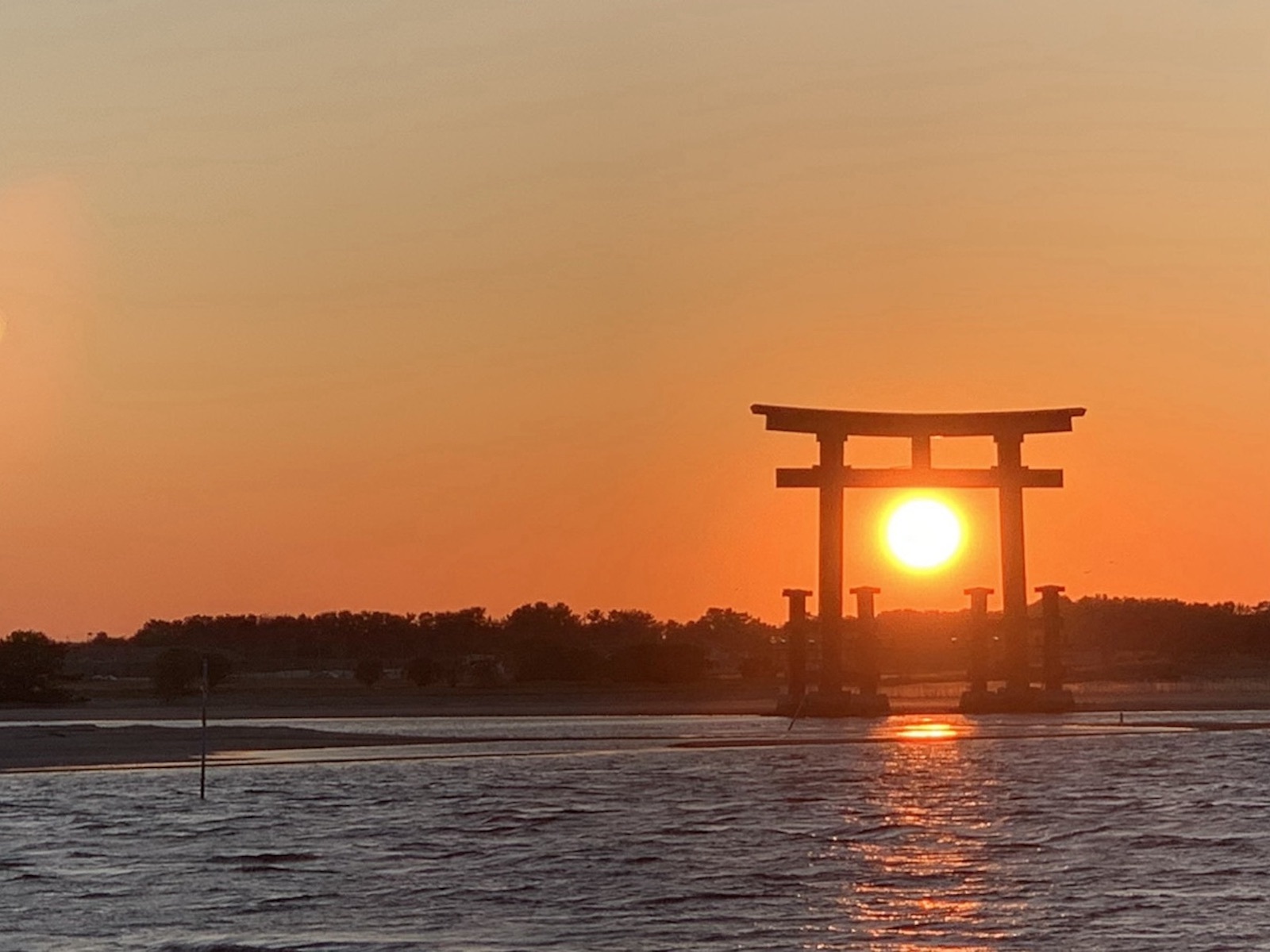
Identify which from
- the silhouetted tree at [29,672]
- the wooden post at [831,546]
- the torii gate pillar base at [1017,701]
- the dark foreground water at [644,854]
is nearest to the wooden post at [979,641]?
the torii gate pillar base at [1017,701]

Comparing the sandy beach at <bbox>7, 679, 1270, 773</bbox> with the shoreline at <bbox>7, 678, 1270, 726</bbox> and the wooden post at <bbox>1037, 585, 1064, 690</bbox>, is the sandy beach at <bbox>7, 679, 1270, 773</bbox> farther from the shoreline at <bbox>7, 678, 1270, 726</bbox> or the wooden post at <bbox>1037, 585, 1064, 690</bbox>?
the wooden post at <bbox>1037, 585, 1064, 690</bbox>

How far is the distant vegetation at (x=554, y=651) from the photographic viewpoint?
97.4m

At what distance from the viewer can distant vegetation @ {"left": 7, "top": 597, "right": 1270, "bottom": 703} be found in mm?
97438

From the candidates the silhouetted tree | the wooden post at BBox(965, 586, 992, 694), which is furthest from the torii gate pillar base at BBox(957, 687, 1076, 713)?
the silhouetted tree

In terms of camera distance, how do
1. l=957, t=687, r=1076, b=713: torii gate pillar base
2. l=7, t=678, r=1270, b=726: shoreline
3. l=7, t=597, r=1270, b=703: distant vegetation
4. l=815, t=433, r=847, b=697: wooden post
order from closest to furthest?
l=815, t=433, r=847, b=697: wooden post → l=957, t=687, r=1076, b=713: torii gate pillar base → l=7, t=678, r=1270, b=726: shoreline → l=7, t=597, r=1270, b=703: distant vegetation

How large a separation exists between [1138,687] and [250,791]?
254 feet

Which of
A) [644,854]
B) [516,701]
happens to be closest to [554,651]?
[516,701]

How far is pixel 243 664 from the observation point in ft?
423

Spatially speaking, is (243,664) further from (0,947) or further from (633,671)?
(0,947)

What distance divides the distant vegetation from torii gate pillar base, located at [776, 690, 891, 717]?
1562 centimetres

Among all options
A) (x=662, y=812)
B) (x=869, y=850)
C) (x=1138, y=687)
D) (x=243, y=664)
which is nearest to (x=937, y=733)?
(x=662, y=812)

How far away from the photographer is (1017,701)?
220 feet

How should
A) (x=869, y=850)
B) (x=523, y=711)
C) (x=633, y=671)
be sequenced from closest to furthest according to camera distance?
1. (x=869, y=850)
2. (x=523, y=711)
3. (x=633, y=671)

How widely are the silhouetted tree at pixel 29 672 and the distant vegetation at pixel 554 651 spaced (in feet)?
0.21
